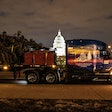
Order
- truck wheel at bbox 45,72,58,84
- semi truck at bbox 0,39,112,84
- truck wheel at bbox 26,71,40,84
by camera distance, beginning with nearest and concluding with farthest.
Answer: semi truck at bbox 0,39,112,84 < truck wheel at bbox 45,72,58,84 < truck wheel at bbox 26,71,40,84

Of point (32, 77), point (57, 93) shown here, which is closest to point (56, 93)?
point (57, 93)

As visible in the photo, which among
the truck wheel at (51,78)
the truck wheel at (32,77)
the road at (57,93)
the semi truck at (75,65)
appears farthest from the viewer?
the truck wheel at (32,77)

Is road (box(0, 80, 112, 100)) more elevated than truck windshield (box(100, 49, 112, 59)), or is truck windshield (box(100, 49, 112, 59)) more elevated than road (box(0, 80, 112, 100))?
truck windshield (box(100, 49, 112, 59))

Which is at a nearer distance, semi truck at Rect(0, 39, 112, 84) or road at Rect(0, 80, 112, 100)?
road at Rect(0, 80, 112, 100)

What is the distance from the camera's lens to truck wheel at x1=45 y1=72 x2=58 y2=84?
2702 cm

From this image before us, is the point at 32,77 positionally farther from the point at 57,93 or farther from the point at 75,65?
the point at 57,93

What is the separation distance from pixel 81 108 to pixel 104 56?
13.5 meters

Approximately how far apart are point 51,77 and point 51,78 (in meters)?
0.08

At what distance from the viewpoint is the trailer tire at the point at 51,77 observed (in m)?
27.0

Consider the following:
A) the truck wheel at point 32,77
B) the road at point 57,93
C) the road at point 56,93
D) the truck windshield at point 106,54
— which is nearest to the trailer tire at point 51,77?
the truck wheel at point 32,77

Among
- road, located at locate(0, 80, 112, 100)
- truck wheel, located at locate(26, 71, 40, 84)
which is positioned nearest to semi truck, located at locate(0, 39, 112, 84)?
truck wheel, located at locate(26, 71, 40, 84)

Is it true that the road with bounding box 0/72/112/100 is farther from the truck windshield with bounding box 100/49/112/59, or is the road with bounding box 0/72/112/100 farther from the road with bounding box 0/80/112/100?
the truck windshield with bounding box 100/49/112/59

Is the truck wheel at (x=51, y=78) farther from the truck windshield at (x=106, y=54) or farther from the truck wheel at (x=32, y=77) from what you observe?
the truck windshield at (x=106, y=54)

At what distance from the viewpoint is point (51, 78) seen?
88.8ft
